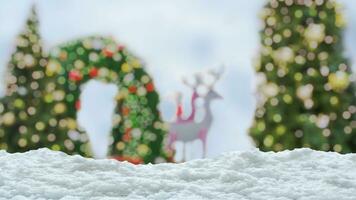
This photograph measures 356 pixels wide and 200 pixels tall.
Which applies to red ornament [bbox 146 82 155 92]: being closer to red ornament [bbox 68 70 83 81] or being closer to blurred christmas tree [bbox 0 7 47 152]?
red ornament [bbox 68 70 83 81]

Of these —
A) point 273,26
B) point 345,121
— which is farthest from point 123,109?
point 345,121

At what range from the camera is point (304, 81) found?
802cm

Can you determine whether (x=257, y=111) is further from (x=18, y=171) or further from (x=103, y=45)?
(x=18, y=171)

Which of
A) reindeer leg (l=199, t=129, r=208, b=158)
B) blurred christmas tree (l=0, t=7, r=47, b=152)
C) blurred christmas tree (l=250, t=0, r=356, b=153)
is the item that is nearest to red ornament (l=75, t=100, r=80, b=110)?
blurred christmas tree (l=0, t=7, r=47, b=152)

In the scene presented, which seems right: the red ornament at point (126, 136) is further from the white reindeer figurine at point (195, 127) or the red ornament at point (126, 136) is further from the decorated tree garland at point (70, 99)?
the white reindeer figurine at point (195, 127)

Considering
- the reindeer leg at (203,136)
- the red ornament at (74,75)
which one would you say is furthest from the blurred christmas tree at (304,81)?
the red ornament at (74,75)

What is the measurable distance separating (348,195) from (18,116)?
21.1 feet

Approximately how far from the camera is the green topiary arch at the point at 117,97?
8141 mm

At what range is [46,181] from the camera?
2.08 metres

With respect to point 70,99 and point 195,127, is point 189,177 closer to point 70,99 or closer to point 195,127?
point 70,99

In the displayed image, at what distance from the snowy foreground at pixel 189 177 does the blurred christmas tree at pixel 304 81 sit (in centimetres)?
561

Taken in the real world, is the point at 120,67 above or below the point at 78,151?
above

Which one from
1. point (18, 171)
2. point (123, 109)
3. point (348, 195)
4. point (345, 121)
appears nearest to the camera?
point (348, 195)

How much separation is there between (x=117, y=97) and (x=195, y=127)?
3.47ft
